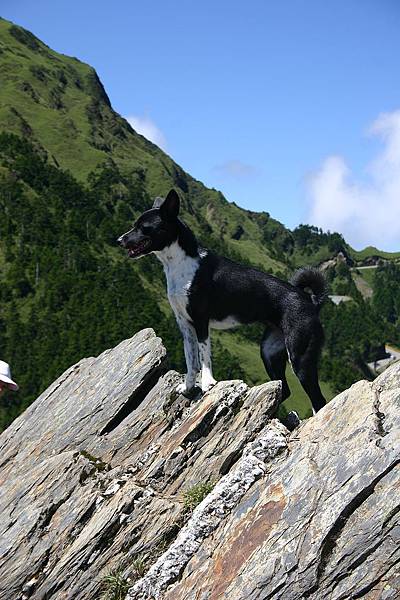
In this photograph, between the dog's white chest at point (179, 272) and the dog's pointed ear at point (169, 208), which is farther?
the dog's white chest at point (179, 272)

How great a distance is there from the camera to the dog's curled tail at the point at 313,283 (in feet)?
45.9

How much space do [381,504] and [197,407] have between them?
4887mm

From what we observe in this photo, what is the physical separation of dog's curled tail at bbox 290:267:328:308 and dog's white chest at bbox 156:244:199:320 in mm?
2241

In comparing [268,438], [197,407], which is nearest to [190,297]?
[197,407]

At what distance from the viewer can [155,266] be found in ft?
586

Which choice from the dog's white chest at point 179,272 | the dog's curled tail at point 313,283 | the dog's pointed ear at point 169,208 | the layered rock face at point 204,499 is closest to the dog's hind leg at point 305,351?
the dog's curled tail at point 313,283

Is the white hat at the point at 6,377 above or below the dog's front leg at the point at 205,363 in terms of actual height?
below

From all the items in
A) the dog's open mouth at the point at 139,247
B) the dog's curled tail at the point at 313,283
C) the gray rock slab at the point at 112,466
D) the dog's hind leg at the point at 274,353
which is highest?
the dog's curled tail at the point at 313,283

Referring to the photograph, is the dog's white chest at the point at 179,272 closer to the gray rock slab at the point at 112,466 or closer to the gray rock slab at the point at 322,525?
the gray rock slab at the point at 112,466

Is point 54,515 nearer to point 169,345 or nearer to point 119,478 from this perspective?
point 119,478

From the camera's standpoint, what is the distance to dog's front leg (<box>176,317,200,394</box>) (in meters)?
13.8

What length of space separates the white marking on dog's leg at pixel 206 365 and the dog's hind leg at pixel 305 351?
1616 mm

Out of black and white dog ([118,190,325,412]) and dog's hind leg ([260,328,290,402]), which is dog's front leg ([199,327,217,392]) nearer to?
black and white dog ([118,190,325,412])

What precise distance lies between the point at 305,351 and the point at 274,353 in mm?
1123
